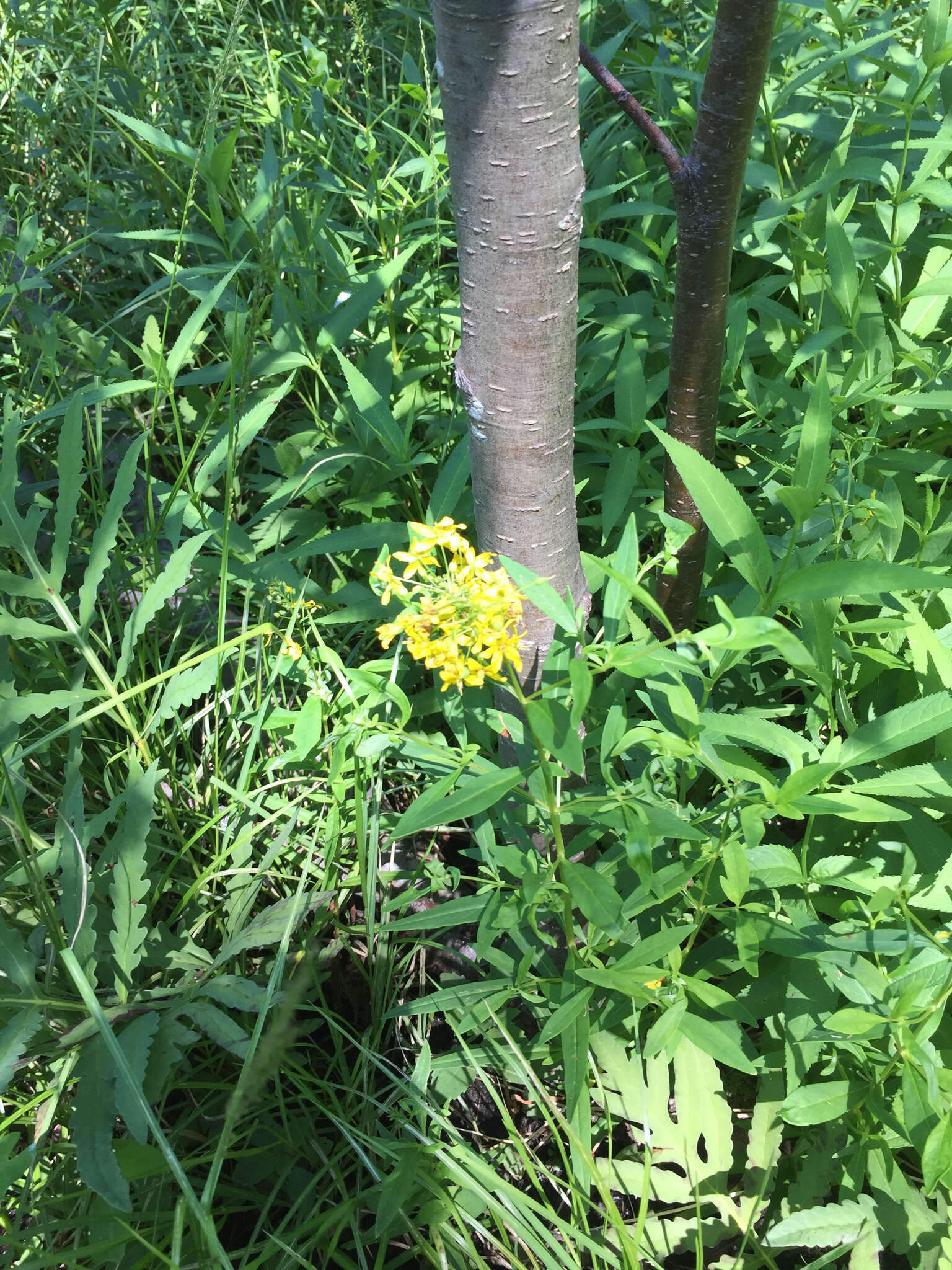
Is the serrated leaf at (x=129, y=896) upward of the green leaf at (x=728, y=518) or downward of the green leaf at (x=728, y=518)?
downward

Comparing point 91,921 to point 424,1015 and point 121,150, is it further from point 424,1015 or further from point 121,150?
point 121,150

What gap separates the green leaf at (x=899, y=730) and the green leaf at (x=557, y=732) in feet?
1.21

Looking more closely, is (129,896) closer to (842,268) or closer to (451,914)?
(451,914)

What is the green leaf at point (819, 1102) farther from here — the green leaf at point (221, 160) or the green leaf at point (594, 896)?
the green leaf at point (221, 160)

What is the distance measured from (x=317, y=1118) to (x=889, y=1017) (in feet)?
3.10

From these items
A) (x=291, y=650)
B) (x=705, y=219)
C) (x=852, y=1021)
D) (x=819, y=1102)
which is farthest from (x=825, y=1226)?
(x=705, y=219)

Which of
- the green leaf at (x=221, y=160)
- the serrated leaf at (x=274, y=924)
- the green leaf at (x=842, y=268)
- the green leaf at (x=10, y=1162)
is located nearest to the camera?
the green leaf at (x=10, y=1162)

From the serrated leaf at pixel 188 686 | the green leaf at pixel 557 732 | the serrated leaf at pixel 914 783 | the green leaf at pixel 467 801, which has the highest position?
the green leaf at pixel 557 732

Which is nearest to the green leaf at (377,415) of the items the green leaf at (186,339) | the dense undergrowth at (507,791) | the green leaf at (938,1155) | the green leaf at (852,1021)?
the dense undergrowth at (507,791)

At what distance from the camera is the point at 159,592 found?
5.00 feet

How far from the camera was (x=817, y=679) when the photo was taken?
1.25 m

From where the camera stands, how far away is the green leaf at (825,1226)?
1126 mm

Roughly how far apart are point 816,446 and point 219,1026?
111 centimetres

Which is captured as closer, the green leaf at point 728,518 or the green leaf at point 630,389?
the green leaf at point 728,518
